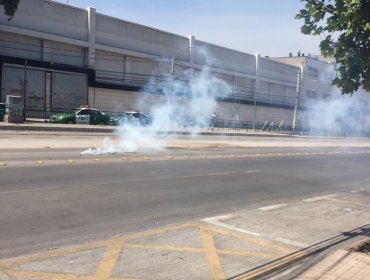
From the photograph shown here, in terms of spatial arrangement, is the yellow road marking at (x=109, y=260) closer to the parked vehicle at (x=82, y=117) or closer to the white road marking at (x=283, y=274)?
the white road marking at (x=283, y=274)

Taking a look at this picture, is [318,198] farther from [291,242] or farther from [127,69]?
[127,69]

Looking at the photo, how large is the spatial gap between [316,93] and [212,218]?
42.7 meters

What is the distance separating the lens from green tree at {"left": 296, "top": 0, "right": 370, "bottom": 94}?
6.05 metres

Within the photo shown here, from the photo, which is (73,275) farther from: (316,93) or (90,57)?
(316,93)

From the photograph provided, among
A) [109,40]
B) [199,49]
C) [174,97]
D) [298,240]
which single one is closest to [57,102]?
[109,40]

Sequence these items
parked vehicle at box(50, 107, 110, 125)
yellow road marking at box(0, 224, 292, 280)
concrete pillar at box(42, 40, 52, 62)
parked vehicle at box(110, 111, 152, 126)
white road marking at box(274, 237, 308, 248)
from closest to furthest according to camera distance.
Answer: yellow road marking at box(0, 224, 292, 280)
white road marking at box(274, 237, 308, 248)
parked vehicle at box(110, 111, 152, 126)
parked vehicle at box(50, 107, 110, 125)
concrete pillar at box(42, 40, 52, 62)

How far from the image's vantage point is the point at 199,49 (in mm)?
50562

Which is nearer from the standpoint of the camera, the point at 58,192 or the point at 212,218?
the point at 212,218

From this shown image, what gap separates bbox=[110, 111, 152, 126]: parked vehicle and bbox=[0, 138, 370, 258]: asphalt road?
14.3 meters

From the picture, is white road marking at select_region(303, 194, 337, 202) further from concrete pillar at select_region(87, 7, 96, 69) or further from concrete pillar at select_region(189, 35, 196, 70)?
concrete pillar at select_region(189, 35, 196, 70)

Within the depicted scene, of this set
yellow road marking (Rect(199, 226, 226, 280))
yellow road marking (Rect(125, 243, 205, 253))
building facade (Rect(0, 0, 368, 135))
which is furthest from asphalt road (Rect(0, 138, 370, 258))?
building facade (Rect(0, 0, 368, 135))

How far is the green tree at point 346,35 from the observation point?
6051mm

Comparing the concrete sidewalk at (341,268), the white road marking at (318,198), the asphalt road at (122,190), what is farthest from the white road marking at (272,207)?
the concrete sidewalk at (341,268)

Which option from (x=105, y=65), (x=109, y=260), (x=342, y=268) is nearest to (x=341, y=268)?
(x=342, y=268)
